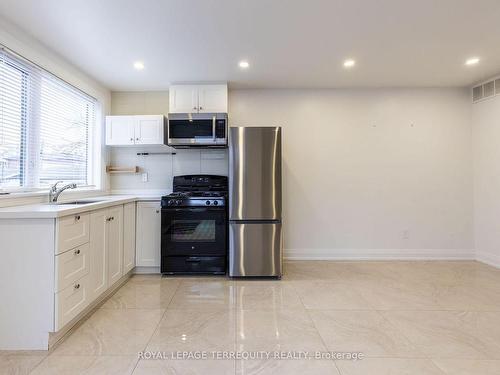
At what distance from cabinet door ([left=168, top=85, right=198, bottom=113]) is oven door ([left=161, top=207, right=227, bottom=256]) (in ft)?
4.22

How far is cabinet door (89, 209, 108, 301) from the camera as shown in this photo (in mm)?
2170

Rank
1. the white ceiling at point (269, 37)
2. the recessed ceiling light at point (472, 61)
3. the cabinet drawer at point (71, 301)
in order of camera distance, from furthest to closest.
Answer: the recessed ceiling light at point (472, 61) → the white ceiling at point (269, 37) → the cabinet drawer at point (71, 301)

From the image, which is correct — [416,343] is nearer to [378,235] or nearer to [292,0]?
[378,235]

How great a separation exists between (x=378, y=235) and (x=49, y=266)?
3.60 meters

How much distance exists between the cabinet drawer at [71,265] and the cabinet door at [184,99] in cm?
197

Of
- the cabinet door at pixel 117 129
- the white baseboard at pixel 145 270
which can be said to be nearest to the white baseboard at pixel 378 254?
the white baseboard at pixel 145 270

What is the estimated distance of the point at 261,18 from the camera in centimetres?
208

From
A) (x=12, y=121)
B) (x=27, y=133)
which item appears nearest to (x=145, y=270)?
(x=27, y=133)

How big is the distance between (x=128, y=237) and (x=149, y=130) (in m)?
1.33

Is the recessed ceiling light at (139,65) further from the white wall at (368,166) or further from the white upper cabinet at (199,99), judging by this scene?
the white wall at (368,166)

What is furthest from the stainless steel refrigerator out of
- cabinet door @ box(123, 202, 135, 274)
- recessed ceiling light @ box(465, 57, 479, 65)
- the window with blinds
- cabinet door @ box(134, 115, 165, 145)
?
recessed ceiling light @ box(465, 57, 479, 65)

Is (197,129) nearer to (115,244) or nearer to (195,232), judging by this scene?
(195,232)

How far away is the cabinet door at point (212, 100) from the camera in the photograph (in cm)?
337

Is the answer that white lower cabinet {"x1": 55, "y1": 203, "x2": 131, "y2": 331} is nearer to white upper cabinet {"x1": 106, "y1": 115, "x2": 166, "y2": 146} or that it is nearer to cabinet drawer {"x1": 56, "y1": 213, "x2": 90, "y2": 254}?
cabinet drawer {"x1": 56, "y1": 213, "x2": 90, "y2": 254}
